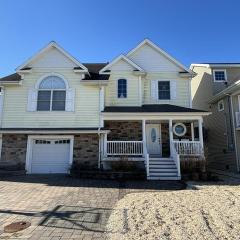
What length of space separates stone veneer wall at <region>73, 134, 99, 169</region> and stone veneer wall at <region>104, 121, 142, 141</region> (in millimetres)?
1651

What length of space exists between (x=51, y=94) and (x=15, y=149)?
12.9 feet

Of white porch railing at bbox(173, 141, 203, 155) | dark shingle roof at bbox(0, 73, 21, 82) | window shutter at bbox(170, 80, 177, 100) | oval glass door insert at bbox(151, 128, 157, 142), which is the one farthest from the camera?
window shutter at bbox(170, 80, 177, 100)

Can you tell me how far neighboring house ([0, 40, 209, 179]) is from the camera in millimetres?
14609

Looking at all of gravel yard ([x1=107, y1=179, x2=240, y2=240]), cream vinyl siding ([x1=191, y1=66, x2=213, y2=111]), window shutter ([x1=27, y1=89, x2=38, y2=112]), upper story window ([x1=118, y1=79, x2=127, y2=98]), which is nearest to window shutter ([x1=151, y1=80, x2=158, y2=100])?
upper story window ([x1=118, y1=79, x2=127, y2=98])

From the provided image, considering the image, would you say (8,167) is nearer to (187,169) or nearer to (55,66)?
(55,66)

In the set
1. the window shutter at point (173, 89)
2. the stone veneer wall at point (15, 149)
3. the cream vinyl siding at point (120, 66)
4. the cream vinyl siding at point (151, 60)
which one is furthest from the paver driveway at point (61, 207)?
the cream vinyl siding at point (151, 60)

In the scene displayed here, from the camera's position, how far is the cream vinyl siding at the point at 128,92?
1686cm

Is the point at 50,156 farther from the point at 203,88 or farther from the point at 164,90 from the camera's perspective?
the point at 203,88

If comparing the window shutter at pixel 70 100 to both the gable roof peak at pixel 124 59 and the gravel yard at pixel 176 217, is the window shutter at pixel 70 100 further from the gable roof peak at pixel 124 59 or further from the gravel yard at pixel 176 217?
the gravel yard at pixel 176 217

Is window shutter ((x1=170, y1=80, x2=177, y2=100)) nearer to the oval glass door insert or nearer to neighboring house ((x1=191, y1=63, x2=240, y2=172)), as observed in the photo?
the oval glass door insert

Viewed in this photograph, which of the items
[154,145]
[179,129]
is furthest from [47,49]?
[179,129]

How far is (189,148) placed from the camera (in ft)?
47.0

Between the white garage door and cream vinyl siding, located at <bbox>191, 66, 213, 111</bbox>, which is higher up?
cream vinyl siding, located at <bbox>191, 66, 213, 111</bbox>

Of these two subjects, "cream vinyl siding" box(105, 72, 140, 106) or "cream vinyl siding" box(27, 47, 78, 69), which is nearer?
"cream vinyl siding" box(27, 47, 78, 69)
